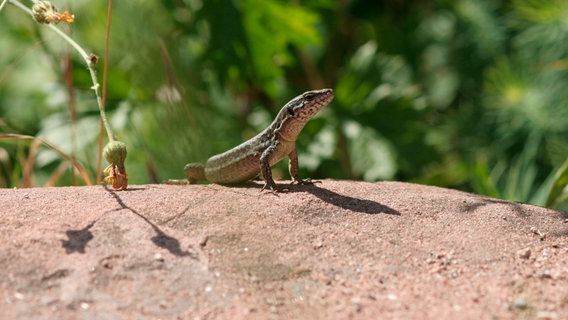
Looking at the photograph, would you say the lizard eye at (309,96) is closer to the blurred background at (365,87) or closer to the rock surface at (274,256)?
the rock surface at (274,256)

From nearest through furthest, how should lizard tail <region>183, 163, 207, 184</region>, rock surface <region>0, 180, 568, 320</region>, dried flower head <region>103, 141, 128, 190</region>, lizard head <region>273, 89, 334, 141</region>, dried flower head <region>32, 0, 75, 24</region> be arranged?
1. rock surface <region>0, 180, 568, 320</region>
2. dried flower head <region>32, 0, 75, 24</region>
3. dried flower head <region>103, 141, 128, 190</region>
4. lizard head <region>273, 89, 334, 141</region>
5. lizard tail <region>183, 163, 207, 184</region>

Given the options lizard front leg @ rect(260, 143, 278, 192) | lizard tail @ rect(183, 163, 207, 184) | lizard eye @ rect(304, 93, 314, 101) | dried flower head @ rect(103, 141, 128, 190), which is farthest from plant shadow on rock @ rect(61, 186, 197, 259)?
lizard eye @ rect(304, 93, 314, 101)

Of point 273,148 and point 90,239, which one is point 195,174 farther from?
point 90,239

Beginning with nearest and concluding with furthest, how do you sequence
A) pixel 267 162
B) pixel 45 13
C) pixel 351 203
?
pixel 45 13 < pixel 351 203 < pixel 267 162

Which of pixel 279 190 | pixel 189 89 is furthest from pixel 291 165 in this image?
pixel 189 89

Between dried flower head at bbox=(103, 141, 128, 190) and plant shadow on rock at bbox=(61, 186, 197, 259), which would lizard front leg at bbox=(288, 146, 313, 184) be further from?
plant shadow on rock at bbox=(61, 186, 197, 259)

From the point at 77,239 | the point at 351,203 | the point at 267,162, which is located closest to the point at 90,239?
the point at 77,239
